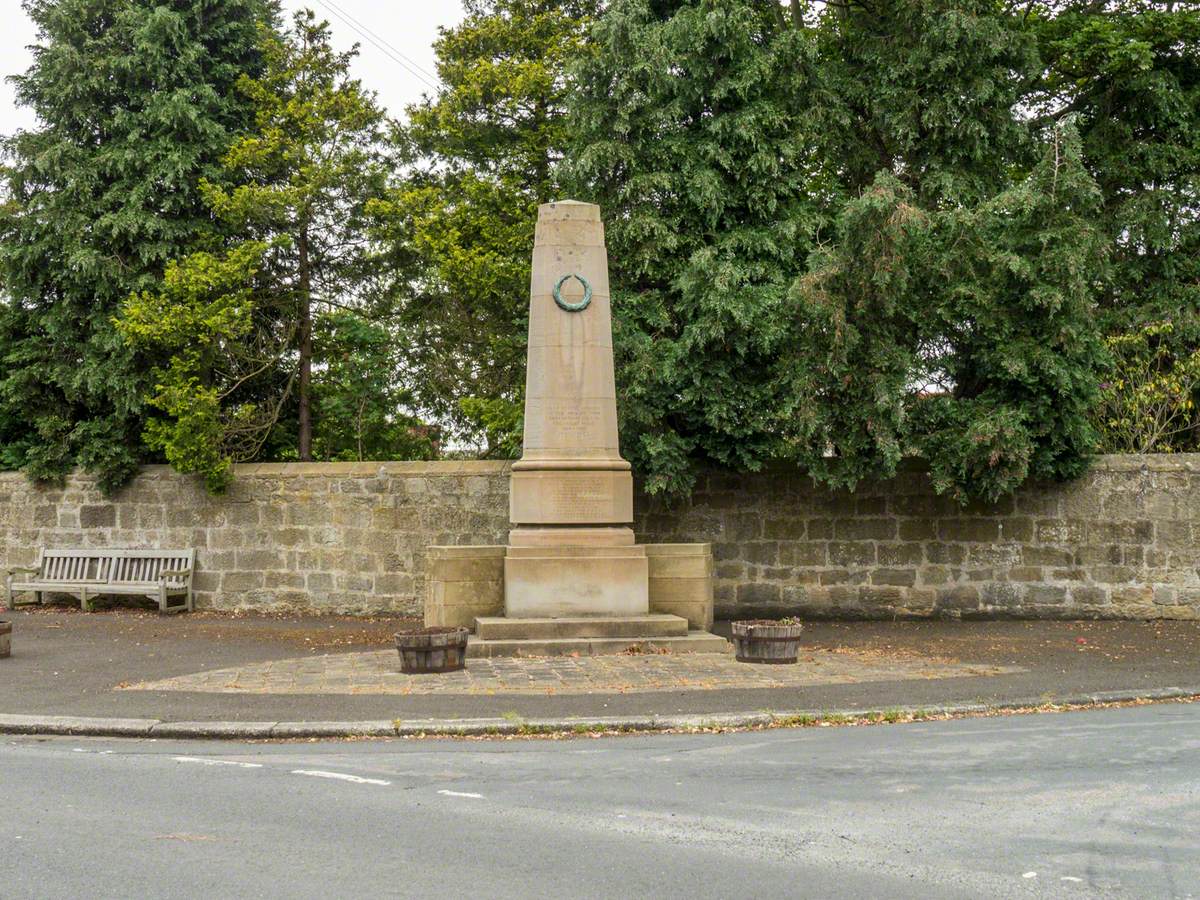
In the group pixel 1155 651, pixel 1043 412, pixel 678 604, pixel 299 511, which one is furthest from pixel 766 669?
pixel 299 511

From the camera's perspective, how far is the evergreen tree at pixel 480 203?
18.9 meters

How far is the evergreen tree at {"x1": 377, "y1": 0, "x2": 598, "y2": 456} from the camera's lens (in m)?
18.9

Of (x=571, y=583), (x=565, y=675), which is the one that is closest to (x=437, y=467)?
(x=571, y=583)

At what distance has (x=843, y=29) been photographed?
18078mm

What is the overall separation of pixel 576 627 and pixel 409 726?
154 inches

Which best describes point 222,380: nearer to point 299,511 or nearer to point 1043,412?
point 299,511

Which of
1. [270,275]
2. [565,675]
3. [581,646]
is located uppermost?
[270,275]

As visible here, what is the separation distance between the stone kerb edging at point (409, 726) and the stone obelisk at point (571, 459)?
395 centimetres

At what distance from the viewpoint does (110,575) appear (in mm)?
17250

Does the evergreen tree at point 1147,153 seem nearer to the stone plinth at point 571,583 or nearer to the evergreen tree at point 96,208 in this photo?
the stone plinth at point 571,583

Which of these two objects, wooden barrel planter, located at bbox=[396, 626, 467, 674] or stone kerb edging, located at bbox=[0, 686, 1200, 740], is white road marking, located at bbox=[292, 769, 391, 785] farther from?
wooden barrel planter, located at bbox=[396, 626, 467, 674]

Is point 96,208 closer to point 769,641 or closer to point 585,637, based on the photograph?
point 585,637

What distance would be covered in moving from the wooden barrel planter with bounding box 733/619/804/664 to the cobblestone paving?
0.57 ft

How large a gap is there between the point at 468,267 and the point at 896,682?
10.8m
